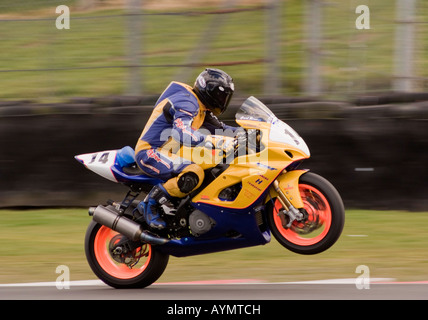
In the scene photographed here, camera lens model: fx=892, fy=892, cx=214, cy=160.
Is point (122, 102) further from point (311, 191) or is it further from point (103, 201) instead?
point (311, 191)

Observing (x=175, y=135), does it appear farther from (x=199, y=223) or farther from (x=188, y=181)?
(x=199, y=223)

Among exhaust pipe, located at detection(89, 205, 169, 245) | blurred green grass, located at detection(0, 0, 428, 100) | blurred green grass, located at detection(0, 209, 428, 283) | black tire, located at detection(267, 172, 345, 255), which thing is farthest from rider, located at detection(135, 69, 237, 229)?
blurred green grass, located at detection(0, 0, 428, 100)

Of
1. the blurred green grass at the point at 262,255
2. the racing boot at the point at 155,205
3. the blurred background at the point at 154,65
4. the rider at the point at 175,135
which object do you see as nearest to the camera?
the rider at the point at 175,135

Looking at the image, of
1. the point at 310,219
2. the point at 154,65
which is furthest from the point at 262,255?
the point at 154,65

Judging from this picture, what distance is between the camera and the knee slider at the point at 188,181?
261 inches

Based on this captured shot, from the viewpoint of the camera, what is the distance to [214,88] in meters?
6.67

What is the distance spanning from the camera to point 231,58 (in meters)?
9.88

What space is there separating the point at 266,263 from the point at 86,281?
1.54 metres

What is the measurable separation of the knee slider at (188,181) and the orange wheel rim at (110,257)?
1.97 feet

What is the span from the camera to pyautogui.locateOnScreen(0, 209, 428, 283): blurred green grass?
23.6 feet

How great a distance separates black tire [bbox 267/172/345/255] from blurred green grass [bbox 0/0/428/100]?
3.34 meters

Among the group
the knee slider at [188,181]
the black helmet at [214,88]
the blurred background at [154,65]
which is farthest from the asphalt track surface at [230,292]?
the blurred background at [154,65]

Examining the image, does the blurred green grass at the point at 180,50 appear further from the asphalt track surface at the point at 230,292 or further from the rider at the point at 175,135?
the asphalt track surface at the point at 230,292

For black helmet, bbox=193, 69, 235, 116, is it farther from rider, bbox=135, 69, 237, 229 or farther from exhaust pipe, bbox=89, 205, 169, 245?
exhaust pipe, bbox=89, 205, 169, 245
